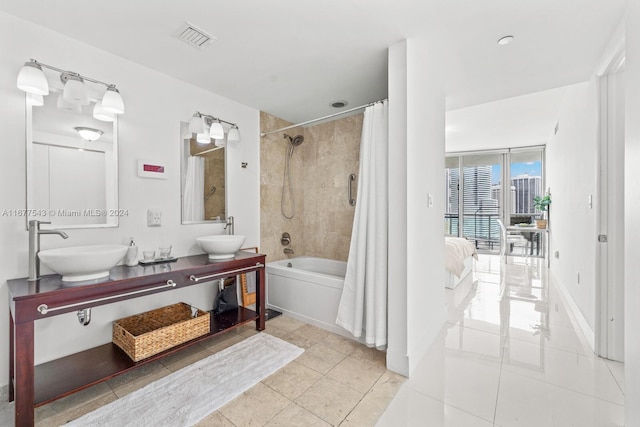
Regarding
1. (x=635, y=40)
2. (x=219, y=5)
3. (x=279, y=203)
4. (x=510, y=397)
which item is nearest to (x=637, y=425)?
(x=510, y=397)

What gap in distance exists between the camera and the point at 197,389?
178cm

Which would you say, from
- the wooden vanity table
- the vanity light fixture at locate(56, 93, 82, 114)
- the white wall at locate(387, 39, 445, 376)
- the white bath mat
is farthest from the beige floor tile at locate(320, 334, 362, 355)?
the vanity light fixture at locate(56, 93, 82, 114)

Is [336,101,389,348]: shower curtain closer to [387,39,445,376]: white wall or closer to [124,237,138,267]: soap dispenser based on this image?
[387,39,445,376]: white wall

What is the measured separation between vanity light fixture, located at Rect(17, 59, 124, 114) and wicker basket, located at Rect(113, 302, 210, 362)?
1569 mm

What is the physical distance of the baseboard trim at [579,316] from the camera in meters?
2.28

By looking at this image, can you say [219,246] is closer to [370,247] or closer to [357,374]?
[370,247]

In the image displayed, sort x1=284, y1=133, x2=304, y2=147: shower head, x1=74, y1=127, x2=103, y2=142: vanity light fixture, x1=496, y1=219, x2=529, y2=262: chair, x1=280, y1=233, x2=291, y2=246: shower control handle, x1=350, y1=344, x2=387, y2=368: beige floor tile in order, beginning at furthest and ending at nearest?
x1=496, y1=219, x2=529, y2=262: chair, x1=284, y1=133, x2=304, y2=147: shower head, x1=280, y1=233, x2=291, y2=246: shower control handle, x1=350, y1=344, x2=387, y2=368: beige floor tile, x1=74, y1=127, x2=103, y2=142: vanity light fixture

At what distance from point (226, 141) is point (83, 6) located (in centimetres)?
142

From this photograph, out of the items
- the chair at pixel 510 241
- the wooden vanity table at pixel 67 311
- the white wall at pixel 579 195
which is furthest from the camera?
the chair at pixel 510 241

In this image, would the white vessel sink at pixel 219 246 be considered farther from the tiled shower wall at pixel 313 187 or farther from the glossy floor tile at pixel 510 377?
the glossy floor tile at pixel 510 377

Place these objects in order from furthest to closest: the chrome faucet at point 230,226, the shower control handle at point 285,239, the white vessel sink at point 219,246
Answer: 1. the shower control handle at point 285,239
2. the chrome faucet at point 230,226
3. the white vessel sink at point 219,246

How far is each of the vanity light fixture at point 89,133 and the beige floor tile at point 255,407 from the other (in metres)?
2.08

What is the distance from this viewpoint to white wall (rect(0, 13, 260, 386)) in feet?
5.62

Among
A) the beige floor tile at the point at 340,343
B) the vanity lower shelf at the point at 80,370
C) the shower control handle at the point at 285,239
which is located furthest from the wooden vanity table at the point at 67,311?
the shower control handle at the point at 285,239
